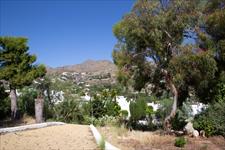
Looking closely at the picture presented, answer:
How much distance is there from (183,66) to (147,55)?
1899 millimetres

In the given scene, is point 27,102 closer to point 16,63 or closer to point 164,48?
point 16,63

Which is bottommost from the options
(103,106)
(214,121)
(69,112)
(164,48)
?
(214,121)

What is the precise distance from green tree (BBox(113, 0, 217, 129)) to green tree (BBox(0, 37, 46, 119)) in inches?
239

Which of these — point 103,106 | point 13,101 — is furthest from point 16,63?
point 103,106

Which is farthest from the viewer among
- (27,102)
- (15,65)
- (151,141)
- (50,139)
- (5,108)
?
(27,102)

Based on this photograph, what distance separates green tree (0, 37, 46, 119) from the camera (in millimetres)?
17719

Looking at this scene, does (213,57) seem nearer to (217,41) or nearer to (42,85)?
(217,41)

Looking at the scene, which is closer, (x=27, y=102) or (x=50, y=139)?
(x=50, y=139)

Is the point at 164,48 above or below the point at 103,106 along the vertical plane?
above

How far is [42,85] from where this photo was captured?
2058 cm

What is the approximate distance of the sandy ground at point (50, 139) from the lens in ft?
32.0

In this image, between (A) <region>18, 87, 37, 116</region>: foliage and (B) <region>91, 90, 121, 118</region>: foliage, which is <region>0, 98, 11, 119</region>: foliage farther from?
(B) <region>91, 90, 121, 118</region>: foliage

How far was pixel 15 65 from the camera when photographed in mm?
18109

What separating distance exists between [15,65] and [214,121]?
36.1ft
